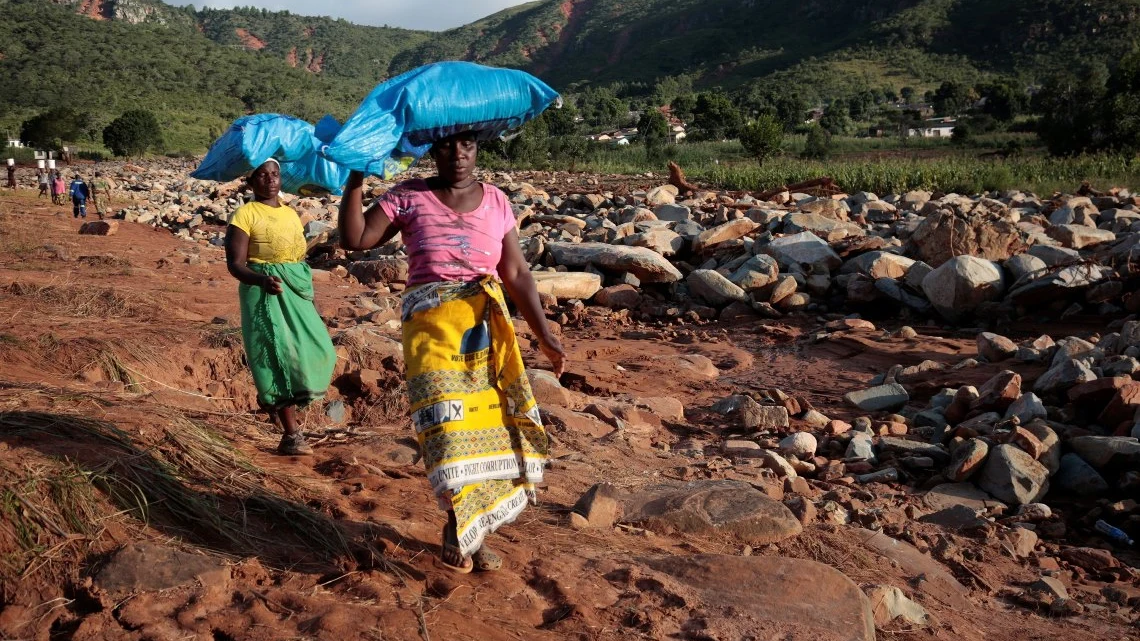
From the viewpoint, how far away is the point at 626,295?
30.0ft

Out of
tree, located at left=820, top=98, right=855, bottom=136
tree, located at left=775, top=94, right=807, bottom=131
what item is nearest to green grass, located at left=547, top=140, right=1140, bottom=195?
tree, located at left=820, top=98, right=855, bottom=136

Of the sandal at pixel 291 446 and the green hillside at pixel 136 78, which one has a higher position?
the green hillside at pixel 136 78

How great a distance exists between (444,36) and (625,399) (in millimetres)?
114487

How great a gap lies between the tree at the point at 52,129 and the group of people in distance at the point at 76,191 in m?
19.1

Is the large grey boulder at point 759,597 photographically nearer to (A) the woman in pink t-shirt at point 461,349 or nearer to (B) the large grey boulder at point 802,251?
(A) the woman in pink t-shirt at point 461,349

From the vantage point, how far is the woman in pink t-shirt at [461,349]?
2475 millimetres

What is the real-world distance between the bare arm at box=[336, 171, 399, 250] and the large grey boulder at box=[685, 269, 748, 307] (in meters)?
6.62

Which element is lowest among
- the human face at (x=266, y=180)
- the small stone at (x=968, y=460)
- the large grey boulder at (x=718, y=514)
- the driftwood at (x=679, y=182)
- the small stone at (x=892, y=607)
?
the small stone at (x=968, y=460)

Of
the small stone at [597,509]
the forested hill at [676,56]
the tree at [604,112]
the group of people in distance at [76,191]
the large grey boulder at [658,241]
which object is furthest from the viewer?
the tree at [604,112]

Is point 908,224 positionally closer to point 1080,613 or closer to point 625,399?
point 625,399

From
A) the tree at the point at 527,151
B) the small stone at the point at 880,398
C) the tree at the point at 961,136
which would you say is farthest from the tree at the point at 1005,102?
the small stone at the point at 880,398

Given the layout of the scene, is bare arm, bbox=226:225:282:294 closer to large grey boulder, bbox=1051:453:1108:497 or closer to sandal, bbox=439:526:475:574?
sandal, bbox=439:526:475:574

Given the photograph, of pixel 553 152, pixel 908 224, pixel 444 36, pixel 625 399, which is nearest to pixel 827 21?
pixel 553 152

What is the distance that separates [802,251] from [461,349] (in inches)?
293
